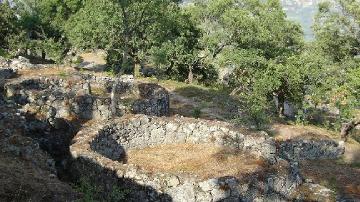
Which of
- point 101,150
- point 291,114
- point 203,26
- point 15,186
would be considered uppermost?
point 203,26

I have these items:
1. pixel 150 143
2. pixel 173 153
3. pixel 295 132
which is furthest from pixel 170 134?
pixel 295 132

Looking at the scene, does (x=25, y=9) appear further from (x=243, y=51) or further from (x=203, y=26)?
(x=243, y=51)

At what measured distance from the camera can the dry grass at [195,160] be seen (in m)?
25.7

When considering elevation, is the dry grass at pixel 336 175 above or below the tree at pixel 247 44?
below

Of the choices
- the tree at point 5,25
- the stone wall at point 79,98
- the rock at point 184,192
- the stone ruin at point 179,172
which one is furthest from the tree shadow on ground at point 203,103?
the tree at point 5,25

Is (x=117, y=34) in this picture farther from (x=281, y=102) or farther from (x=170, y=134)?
(x=281, y=102)

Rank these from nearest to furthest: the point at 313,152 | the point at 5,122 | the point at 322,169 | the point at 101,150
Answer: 1. the point at 5,122
2. the point at 101,150
3. the point at 322,169
4. the point at 313,152

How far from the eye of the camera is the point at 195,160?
28359 millimetres

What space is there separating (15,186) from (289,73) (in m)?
40.1

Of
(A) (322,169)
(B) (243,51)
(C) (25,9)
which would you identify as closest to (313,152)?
(A) (322,169)

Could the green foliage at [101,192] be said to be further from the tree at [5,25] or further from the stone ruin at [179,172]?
the tree at [5,25]

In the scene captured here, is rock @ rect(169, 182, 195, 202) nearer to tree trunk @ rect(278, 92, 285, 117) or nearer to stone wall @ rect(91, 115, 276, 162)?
stone wall @ rect(91, 115, 276, 162)

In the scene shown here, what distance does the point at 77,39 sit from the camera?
6169 cm

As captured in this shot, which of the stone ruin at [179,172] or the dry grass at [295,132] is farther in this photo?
the dry grass at [295,132]
